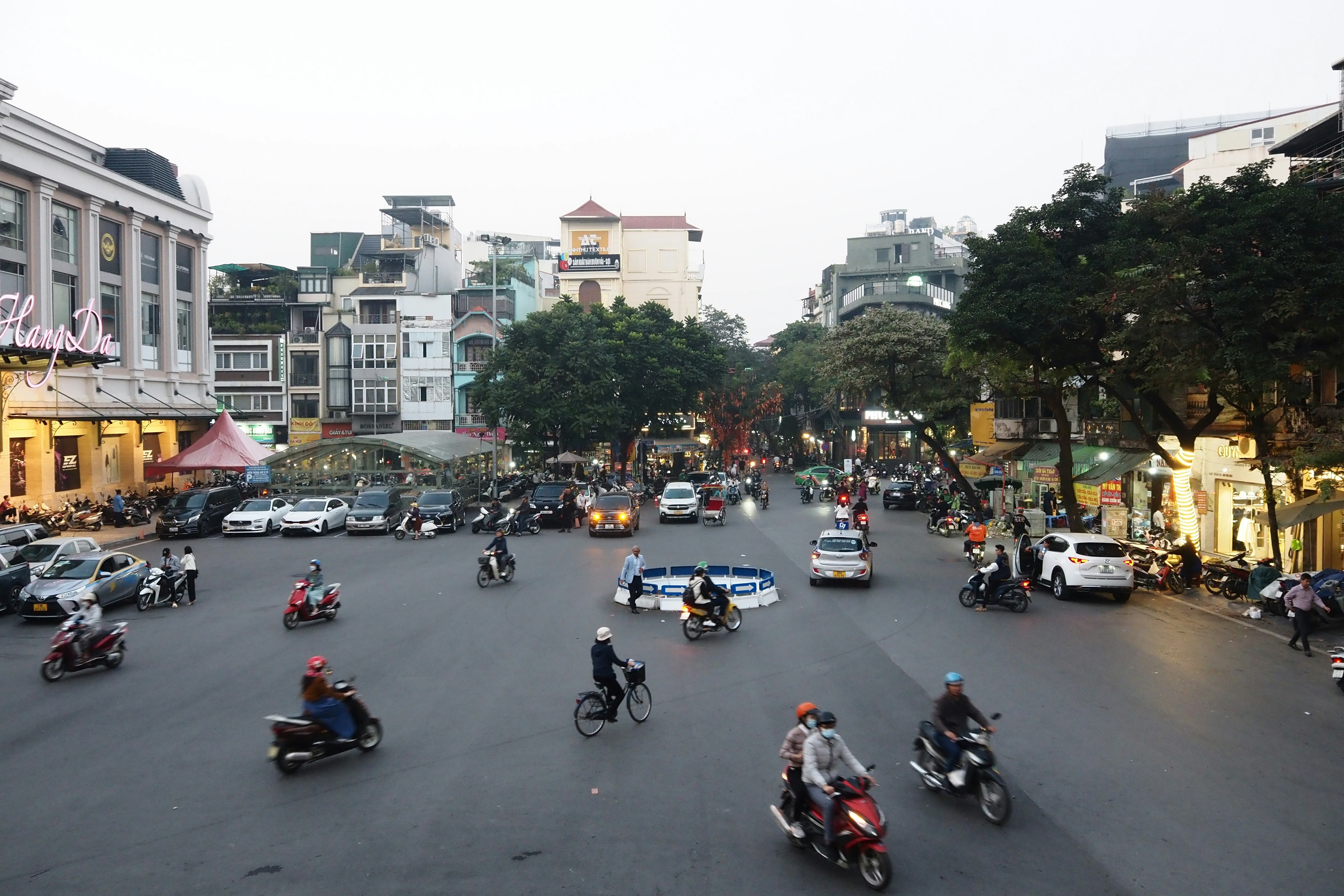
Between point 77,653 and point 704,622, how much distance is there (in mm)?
10240

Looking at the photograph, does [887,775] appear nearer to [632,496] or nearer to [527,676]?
[527,676]

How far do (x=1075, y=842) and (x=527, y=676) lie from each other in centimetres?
814

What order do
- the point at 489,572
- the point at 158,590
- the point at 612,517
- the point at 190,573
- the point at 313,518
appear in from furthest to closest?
the point at 313,518
the point at 612,517
the point at 489,572
the point at 190,573
the point at 158,590

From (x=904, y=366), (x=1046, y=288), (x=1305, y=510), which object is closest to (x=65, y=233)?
(x=904, y=366)

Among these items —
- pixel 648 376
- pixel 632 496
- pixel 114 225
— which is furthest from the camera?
pixel 648 376

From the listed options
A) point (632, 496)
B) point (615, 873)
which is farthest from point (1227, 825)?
point (632, 496)

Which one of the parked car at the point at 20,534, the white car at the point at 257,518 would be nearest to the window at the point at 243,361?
the white car at the point at 257,518

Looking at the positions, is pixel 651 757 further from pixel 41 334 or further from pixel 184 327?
pixel 184 327

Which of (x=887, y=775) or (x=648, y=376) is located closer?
(x=887, y=775)

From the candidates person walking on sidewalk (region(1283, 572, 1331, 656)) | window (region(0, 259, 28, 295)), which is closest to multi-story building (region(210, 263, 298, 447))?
window (region(0, 259, 28, 295))

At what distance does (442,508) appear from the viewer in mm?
34281

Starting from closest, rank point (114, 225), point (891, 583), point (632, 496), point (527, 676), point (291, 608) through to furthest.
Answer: point (527, 676)
point (291, 608)
point (891, 583)
point (632, 496)
point (114, 225)

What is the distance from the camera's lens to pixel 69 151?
36969mm

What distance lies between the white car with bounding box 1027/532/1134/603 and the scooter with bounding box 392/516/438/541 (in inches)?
833
